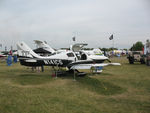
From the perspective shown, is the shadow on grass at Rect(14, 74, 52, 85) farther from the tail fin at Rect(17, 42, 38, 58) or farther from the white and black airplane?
the tail fin at Rect(17, 42, 38, 58)

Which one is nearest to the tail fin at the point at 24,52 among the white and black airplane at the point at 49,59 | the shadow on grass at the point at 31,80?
the white and black airplane at the point at 49,59

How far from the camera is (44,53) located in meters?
30.5

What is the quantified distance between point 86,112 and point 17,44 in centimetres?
848

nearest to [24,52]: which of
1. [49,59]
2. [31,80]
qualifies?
[49,59]

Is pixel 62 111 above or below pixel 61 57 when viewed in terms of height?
below

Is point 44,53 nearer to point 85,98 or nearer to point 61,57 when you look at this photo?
point 61,57

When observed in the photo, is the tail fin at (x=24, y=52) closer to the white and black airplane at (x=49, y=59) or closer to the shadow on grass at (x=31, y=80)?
the white and black airplane at (x=49, y=59)

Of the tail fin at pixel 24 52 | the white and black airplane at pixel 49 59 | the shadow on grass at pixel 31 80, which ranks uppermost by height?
the tail fin at pixel 24 52

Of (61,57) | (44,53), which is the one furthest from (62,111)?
(44,53)

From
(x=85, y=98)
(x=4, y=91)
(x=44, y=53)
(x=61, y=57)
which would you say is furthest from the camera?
(x=44, y=53)

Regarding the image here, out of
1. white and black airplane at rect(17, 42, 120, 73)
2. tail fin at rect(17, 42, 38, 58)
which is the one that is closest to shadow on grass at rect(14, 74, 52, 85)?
white and black airplane at rect(17, 42, 120, 73)

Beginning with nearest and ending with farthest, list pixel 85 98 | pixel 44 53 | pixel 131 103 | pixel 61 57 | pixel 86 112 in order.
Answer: pixel 86 112
pixel 131 103
pixel 85 98
pixel 61 57
pixel 44 53

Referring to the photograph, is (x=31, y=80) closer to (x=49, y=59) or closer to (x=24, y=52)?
(x=49, y=59)

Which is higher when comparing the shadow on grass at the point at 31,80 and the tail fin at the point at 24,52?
the tail fin at the point at 24,52
